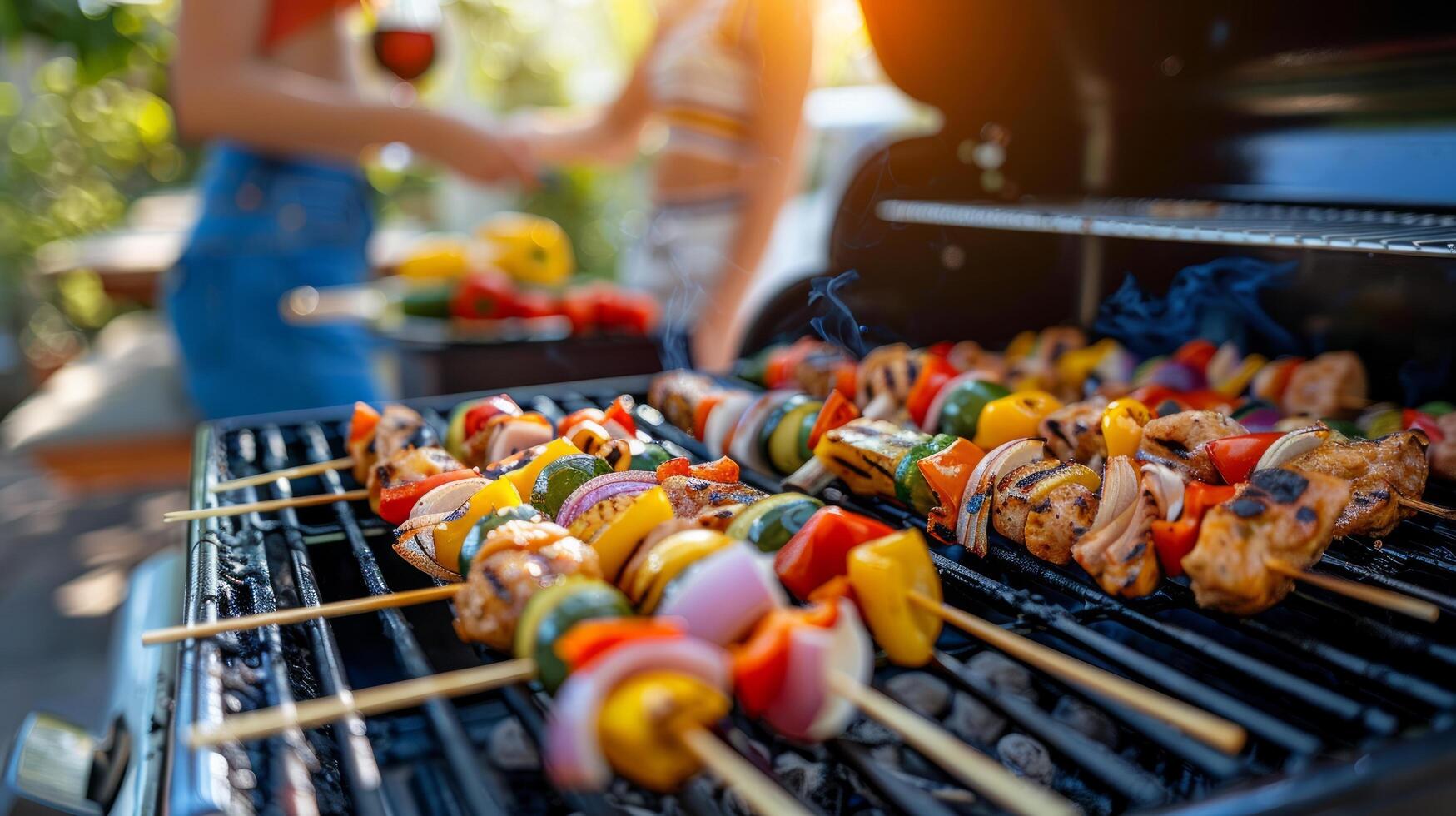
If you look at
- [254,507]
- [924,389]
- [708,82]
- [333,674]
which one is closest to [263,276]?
[708,82]

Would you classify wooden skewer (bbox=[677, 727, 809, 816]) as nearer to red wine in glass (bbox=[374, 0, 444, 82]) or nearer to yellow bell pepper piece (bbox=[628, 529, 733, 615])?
yellow bell pepper piece (bbox=[628, 529, 733, 615])

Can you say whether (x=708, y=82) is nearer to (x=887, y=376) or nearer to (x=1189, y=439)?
(x=887, y=376)

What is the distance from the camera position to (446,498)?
1.69 meters

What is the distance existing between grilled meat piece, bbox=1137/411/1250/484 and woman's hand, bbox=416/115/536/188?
94.6 inches

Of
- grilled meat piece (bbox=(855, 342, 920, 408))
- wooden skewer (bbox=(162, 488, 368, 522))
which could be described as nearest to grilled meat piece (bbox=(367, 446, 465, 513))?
wooden skewer (bbox=(162, 488, 368, 522))

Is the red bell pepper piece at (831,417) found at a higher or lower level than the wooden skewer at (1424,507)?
higher

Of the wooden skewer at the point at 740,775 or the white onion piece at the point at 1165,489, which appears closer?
the wooden skewer at the point at 740,775

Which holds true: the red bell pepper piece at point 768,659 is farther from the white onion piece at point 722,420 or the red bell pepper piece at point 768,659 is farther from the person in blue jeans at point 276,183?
the person in blue jeans at point 276,183

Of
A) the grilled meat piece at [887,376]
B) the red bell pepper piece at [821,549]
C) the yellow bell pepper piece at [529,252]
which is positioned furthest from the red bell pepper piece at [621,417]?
the yellow bell pepper piece at [529,252]

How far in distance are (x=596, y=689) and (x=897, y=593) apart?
47cm

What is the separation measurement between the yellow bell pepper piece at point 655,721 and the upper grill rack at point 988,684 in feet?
0.26

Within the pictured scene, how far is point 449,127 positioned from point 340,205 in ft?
2.40

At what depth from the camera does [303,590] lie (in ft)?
4.75

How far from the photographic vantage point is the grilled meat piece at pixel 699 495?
1646 millimetres
